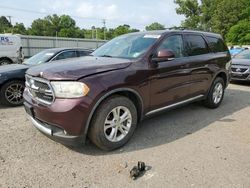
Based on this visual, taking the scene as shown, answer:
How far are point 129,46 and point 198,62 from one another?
1570mm

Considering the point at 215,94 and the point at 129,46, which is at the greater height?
the point at 129,46

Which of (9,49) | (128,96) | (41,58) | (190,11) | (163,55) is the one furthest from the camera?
(190,11)

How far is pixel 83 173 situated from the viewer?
3.39 metres

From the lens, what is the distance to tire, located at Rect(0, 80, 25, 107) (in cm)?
636

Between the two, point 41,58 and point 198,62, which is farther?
point 41,58

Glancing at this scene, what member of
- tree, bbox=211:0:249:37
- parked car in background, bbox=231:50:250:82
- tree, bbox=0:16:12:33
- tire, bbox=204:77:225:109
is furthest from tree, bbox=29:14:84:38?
tire, bbox=204:77:225:109

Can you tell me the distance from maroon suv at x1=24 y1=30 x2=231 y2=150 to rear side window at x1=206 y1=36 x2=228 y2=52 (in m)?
0.67

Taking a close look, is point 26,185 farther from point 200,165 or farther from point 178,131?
point 178,131

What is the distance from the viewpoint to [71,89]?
3473 millimetres

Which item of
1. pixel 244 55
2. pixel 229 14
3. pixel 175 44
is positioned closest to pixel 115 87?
pixel 175 44

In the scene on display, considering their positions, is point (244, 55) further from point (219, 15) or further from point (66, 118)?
point (219, 15)

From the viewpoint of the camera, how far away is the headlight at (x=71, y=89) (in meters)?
3.47

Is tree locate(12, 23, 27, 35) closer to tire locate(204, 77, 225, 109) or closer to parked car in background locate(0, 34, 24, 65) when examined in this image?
parked car in background locate(0, 34, 24, 65)

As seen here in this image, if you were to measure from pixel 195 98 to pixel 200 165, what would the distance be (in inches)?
88.0
